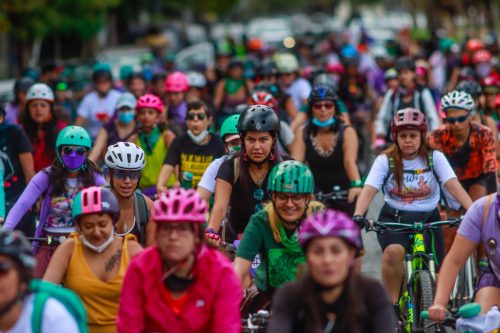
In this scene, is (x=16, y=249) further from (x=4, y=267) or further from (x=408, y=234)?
(x=408, y=234)

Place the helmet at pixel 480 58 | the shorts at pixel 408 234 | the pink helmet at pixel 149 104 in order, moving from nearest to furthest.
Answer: the shorts at pixel 408 234 < the pink helmet at pixel 149 104 < the helmet at pixel 480 58

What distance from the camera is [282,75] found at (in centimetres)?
1947

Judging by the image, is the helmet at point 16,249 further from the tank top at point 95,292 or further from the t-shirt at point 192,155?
the t-shirt at point 192,155

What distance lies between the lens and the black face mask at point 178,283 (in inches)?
241

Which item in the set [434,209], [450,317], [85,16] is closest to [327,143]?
[434,209]

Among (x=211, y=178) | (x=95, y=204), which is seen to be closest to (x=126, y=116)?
(x=211, y=178)

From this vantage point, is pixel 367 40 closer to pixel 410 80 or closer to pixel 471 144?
pixel 410 80

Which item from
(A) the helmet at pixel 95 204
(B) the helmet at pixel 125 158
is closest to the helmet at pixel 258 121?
(B) the helmet at pixel 125 158

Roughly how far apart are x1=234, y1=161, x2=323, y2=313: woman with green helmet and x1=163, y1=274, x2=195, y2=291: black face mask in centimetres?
125

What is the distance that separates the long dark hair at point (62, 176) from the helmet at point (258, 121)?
4.15 feet

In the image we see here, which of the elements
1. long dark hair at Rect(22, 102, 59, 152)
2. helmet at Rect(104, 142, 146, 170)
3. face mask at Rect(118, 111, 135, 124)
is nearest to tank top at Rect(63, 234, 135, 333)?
helmet at Rect(104, 142, 146, 170)

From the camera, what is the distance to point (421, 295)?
Result: 29.6 ft

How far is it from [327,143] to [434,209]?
89.1 inches

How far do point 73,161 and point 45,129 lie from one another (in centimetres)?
383
